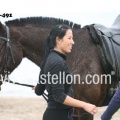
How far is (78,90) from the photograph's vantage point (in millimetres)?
5609

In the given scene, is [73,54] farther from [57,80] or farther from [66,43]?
[57,80]

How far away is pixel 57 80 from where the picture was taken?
3.57 metres

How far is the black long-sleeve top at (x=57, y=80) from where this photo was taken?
11.7 feet

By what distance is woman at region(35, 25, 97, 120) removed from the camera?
11.7ft

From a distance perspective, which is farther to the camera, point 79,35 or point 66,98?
point 79,35

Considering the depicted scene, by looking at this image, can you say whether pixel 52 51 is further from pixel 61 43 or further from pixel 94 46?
pixel 94 46

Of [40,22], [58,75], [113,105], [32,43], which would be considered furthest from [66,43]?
[40,22]

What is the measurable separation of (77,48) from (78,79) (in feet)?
1.47

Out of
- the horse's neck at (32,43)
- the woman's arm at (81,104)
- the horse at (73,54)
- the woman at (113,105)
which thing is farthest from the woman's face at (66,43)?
the horse's neck at (32,43)

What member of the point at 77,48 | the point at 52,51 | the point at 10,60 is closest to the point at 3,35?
the point at 10,60

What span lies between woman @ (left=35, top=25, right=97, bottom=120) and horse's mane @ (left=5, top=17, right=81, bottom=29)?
2.27 m

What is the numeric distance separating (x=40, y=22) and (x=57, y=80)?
2716 millimetres

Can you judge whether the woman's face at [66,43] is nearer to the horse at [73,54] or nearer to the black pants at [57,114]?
the black pants at [57,114]

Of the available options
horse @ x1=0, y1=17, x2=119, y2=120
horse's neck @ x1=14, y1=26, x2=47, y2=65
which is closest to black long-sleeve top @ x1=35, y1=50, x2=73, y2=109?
horse @ x1=0, y1=17, x2=119, y2=120
